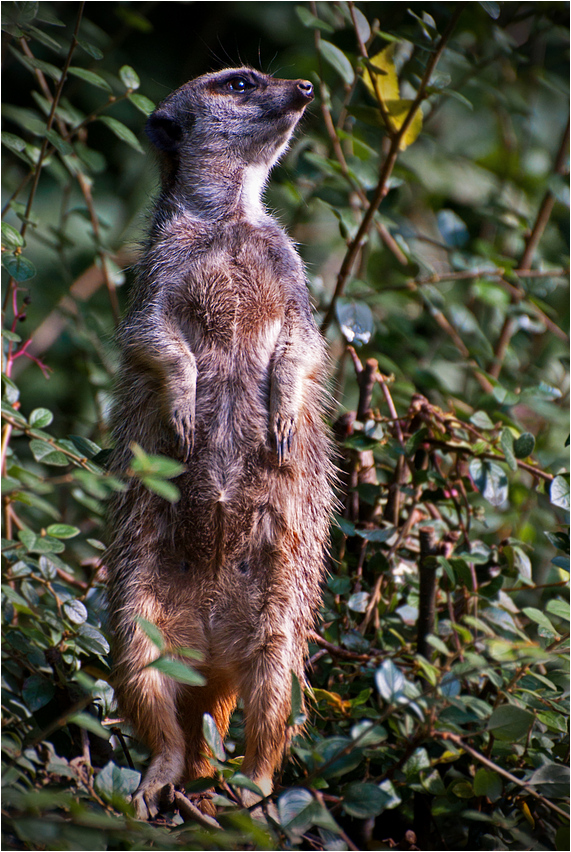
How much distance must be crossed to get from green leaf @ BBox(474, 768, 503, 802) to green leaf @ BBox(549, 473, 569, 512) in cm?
84

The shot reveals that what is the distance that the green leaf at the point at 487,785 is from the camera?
69.1 inches

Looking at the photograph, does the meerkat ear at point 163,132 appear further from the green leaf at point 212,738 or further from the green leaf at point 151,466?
the green leaf at point 212,738

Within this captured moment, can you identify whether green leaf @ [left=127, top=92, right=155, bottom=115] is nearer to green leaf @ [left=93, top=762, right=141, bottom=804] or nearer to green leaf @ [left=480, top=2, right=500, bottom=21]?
green leaf @ [left=480, top=2, right=500, bottom=21]

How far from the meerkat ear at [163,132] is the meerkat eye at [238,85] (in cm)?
25

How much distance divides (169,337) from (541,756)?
1525 mm

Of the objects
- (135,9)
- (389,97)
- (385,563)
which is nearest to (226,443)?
(385,563)

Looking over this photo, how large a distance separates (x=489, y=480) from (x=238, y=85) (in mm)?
1680

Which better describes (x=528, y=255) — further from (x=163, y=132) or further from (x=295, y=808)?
(x=295, y=808)

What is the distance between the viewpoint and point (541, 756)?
1931 millimetres

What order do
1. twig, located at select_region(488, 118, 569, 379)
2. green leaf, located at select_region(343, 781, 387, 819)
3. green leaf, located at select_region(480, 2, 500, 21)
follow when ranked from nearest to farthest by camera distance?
green leaf, located at select_region(343, 781, 387, 819), green leaf, located at select_region(480, 2, 500, 21), twig, located at select_region(488, 118, 569, 379)

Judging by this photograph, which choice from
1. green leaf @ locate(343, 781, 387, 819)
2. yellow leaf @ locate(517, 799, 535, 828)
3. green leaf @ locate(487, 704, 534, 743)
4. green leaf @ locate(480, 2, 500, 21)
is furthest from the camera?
green leaf @ locate(480, 2, 500, 21)

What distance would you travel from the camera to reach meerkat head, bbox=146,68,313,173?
262cm

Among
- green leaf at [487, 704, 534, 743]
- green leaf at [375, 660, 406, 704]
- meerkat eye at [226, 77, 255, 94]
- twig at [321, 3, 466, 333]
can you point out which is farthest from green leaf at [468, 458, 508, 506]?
meerkat eye at [226, 77, 255, 94]

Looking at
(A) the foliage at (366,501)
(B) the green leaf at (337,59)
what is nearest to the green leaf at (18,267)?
(A) the foliage at (366,501)
